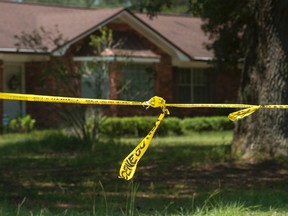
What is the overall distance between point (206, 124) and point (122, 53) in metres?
4.38

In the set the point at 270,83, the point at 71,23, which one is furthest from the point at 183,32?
the point at 270,83

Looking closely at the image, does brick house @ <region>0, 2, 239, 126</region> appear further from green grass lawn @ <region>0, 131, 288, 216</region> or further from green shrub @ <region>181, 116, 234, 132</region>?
green grass lawn @ <region>0, 131, 288, 216</region>

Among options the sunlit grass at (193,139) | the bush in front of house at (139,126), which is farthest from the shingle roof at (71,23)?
the sunlit grass at (193,139)

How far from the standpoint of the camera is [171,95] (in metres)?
23.8

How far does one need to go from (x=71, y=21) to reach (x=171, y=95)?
15.3 ft

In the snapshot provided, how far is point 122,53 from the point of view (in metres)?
19.1

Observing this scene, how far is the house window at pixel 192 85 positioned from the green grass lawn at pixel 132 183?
9671mm

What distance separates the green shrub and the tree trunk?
9832 mm

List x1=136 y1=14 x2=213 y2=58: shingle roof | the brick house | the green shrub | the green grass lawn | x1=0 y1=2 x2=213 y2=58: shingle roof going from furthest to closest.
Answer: x1=136 y1=14 x2=213 y2=58: shingle roof < the green shrub < x1=0 y1=2 x2=213 y2=58: shingle roof < the brick house < the green grass lawn

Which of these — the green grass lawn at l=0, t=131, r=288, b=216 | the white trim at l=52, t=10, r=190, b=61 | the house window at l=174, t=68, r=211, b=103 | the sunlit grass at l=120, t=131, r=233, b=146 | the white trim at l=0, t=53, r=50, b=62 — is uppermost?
the white trim at l=52, t=10, r=190, b=61

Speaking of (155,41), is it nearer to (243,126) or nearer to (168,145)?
(168,145)

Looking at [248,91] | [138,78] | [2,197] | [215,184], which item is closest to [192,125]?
→ [138,78]

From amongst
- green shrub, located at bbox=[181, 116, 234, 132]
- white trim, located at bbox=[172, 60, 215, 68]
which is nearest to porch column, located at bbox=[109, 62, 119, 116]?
green shrub, located at bbox=[181, 116, 234, 132]

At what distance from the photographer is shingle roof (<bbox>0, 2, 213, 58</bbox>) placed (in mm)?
20969
